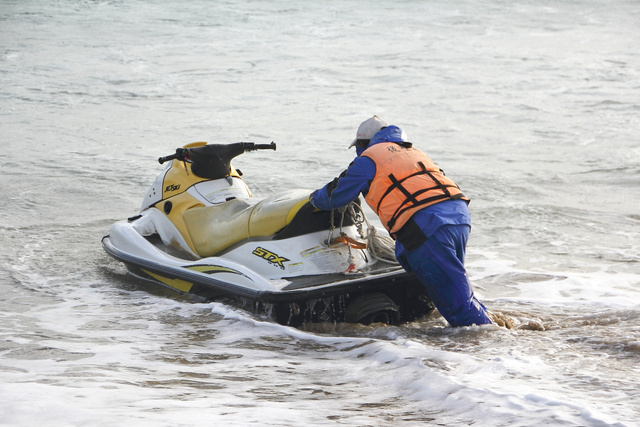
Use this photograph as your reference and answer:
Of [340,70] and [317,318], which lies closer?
[317,318]

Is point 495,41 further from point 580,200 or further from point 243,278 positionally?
point 243,278

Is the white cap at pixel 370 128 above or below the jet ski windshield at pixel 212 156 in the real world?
above

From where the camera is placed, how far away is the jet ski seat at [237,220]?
5.57 m

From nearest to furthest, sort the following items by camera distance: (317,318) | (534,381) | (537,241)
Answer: (534,381) → (317,318) → (537,241)

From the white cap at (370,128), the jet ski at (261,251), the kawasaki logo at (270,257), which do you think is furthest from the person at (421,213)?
the kawasaki logo at (270,257)

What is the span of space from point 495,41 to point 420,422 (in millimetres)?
19251

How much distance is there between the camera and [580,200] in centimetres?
949

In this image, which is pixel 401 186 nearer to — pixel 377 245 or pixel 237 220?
pixel 377 245

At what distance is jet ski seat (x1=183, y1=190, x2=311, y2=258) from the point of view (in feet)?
18.3

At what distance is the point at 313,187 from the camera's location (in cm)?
980

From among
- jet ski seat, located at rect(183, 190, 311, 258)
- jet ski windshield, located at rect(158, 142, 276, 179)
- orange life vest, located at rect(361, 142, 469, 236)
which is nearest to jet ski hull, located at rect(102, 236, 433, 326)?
jet ski seat, located at rect(183, 190, 311, 258)

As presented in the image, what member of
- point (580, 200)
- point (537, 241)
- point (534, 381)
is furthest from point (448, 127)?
point (534, 381)

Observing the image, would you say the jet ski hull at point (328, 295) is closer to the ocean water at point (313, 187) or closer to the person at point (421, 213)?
the ocean water at point (313, 187)

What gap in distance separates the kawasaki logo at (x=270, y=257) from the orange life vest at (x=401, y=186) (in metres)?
0.73
